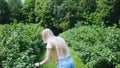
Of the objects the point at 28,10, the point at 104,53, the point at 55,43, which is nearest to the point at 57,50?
the point at 55,43

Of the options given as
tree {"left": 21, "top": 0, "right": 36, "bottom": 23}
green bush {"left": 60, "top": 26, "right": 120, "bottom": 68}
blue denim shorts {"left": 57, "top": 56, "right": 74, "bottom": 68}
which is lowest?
tree {"left": 21, "top": 0, "right": 36, "bottom": 23}

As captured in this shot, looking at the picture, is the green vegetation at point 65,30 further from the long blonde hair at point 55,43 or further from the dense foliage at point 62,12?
the long blonde hair at point 55,43

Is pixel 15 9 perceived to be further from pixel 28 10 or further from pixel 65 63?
pixel 65 63

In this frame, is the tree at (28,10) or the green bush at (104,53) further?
the tree at (28,10)

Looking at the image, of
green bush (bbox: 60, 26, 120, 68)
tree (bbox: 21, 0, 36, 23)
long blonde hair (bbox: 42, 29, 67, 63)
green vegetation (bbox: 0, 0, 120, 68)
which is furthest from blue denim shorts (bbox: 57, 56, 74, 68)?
tree (bbox: 21, 0, 36, 23)

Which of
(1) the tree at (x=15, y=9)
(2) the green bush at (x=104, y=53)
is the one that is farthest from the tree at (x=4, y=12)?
(2) the green bush at (x=104, y=53)

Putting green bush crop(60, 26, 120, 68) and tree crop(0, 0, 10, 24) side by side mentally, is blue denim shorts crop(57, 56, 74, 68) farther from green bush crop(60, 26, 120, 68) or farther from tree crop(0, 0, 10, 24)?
tree crop(0, 0, 10, 24)

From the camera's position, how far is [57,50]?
7227 millimetres

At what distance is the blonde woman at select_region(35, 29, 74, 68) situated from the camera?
7215 mm

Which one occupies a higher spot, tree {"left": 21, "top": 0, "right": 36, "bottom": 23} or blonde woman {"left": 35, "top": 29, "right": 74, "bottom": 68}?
blonde woman {"left": 35, "top": 29, "right": 74, "bottom": 68}

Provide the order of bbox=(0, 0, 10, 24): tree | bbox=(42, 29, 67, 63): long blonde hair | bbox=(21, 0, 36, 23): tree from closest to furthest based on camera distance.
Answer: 1. bbox=(42, 29, 67, 63): long blonde hair
2. bbox=(0, 0, 10, 24): tree
3. bbox=(21, 0, 36, 23): tree

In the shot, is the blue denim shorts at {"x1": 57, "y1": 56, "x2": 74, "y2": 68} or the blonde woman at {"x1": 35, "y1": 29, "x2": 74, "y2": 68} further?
the blue denim shorts at {"x1": 57, "y1": 56, "x2": 74, "y2": 68}

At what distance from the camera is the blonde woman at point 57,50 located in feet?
23.7

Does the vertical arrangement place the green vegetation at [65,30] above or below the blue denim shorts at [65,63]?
below
